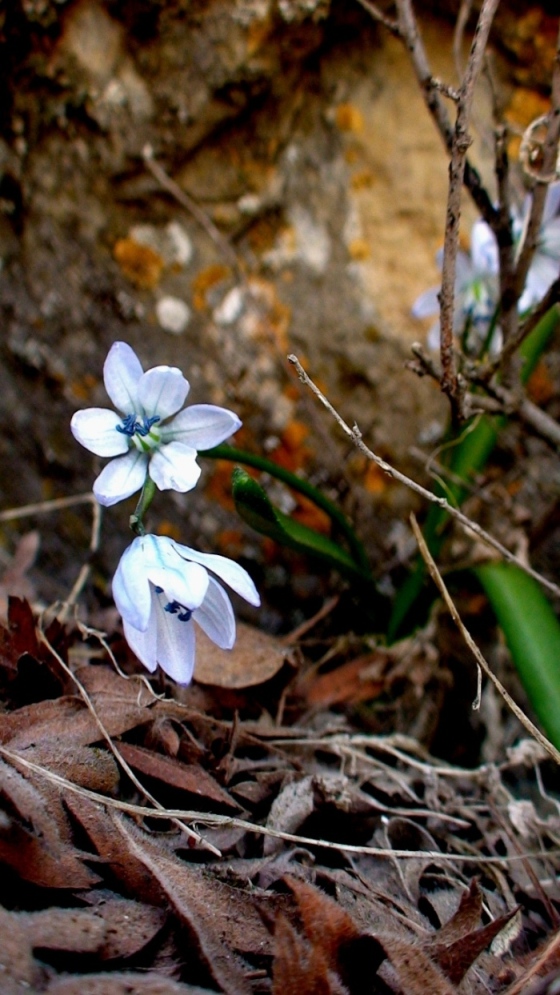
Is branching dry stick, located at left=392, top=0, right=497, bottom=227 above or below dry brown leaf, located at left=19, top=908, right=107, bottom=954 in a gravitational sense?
above

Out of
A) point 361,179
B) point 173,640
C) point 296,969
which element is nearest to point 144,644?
point 173,640

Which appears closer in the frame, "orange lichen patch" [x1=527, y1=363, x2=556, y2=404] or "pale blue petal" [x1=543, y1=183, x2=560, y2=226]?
"pale blue petal" [x1=543, y1=183, x2=560, y2=226]

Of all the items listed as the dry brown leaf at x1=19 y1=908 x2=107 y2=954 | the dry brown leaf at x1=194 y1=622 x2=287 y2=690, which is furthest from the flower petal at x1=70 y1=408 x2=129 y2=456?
the dry brown leaf at x1=19 y1=908 x2=107 y2=954

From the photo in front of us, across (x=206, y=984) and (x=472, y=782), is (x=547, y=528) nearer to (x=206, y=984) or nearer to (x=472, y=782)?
(x=472, y=782)

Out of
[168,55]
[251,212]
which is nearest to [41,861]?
[251,212]

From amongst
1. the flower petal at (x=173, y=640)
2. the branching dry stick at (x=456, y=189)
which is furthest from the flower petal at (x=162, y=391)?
the branching dry stick at (x=456, y=189)

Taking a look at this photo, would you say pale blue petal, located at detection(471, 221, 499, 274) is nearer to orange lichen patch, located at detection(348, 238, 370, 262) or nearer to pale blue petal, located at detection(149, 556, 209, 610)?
orange lichen patch, located at detection(348, 238, 370, 262)

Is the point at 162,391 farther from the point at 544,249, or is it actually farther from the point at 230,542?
the point at 544,249
